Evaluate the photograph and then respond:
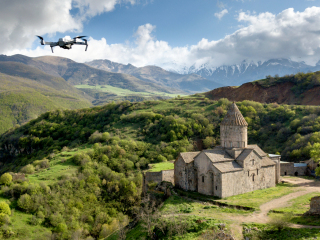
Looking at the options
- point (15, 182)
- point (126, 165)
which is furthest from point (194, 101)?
point (15, 182)

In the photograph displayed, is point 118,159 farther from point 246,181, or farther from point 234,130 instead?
point 246,181

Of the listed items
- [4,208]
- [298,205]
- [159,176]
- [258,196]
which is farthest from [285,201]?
[4,208]

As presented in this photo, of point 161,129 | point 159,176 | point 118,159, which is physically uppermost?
point 161,129

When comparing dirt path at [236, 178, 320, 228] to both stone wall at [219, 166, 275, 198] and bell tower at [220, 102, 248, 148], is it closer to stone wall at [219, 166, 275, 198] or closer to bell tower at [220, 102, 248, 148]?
stone wall at [219, 166, 275, 198]

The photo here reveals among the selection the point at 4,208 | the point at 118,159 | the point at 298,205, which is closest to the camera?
the point at 298,205

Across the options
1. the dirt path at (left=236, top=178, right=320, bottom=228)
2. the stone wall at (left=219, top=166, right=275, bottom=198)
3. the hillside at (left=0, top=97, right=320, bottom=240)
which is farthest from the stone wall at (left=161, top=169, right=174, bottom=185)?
the dirt path at (left=236, top=178, right=320, bottom=228)

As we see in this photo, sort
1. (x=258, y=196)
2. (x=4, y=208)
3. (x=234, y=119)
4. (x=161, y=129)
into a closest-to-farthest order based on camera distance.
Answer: (x=258, y=196) < (x=4, y=208) < (x=234, y=119) < (x=161, y=129)
